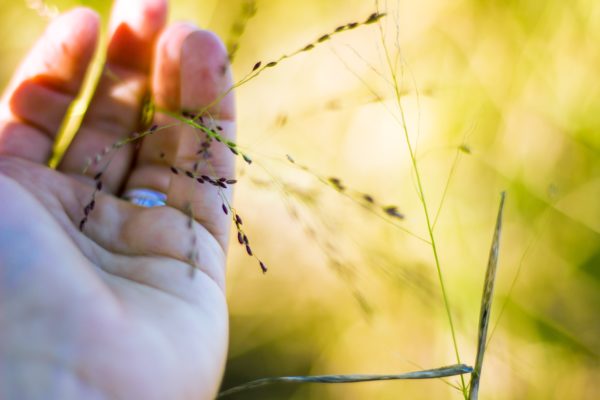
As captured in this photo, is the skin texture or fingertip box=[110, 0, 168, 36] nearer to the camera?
the skin texture

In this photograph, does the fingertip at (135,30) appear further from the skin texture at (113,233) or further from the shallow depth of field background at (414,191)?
the shallow depth of field background at (414,191)

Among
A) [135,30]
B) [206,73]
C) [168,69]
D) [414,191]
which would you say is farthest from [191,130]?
[414,191]

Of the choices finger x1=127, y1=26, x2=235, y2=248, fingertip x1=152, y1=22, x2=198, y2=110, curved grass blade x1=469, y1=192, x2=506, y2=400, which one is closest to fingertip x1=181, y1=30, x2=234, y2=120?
finger x1=127, y1=26, x2=235, y2=248

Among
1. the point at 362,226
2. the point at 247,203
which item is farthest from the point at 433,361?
the point at 247,203

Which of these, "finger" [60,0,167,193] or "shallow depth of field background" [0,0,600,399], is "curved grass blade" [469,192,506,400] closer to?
"shallow depth of field background" [0,0,600,399]

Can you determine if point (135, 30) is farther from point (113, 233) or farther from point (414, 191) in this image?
point (414, 191)

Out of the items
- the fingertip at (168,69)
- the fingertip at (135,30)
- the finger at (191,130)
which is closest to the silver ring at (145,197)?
the finger at (191,130)

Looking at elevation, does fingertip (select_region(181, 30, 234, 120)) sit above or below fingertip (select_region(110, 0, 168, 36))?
below
